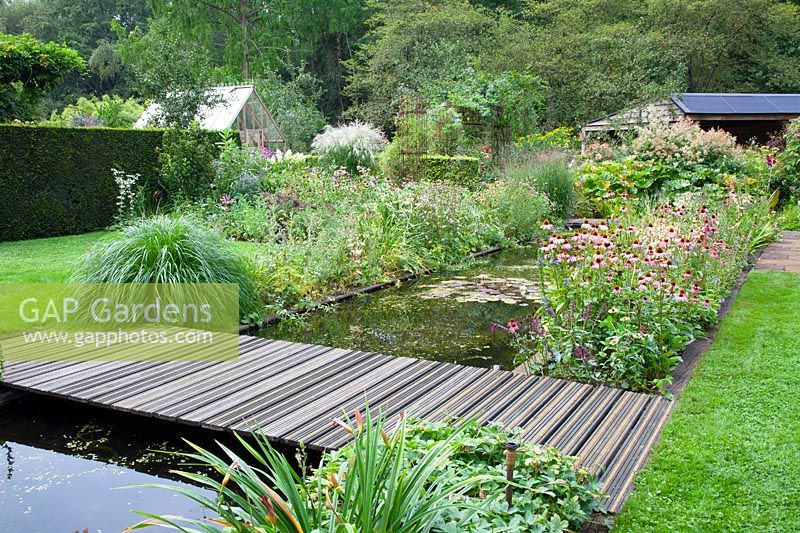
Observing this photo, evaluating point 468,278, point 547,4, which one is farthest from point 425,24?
point 468,278

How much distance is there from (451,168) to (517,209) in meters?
2.39

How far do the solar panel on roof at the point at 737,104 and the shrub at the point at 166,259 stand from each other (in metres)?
13.4

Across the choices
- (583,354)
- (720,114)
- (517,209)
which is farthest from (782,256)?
(720,114)

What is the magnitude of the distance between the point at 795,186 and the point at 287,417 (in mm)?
11263

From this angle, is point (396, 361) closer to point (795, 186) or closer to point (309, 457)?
point (309, 457)

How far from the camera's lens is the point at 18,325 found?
4.86 meters

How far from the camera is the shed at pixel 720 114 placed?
1540 cm

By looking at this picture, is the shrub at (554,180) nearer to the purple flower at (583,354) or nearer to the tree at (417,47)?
the purple flower at (583,354)

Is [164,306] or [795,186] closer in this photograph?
[164,306]

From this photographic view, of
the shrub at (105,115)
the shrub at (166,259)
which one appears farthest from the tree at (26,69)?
the shrub at (166,259)

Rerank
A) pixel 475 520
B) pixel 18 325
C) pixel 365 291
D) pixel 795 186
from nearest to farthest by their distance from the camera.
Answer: pixel 475 520 < pixel 18 325 < pixel 365 291 < pixel 795 186

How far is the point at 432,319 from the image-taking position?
18.1ft

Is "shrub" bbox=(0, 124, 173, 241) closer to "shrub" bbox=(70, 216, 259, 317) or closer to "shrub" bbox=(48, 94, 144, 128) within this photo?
"shrub" bbox=(70, 216, 259, 317)

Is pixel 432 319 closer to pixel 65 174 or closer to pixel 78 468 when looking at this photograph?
pixel 78 468
